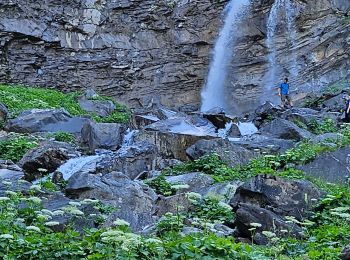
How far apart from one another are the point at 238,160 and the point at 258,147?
1106 millimetres

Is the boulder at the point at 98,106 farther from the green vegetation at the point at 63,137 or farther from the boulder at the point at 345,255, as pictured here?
the boulder at the point at 345,255

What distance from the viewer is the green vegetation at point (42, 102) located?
65.0ft

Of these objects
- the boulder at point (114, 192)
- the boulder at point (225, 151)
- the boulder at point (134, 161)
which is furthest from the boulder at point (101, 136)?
the boulder at point (114, 192)

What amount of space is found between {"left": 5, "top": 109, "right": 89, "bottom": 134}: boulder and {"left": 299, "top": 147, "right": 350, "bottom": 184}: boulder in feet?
26.9

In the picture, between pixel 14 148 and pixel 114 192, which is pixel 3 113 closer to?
pixel 14 148

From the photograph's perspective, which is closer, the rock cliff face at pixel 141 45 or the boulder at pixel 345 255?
the boulder at pixel 345 255

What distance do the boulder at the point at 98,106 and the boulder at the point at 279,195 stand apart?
43.7ft

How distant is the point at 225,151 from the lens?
12.4 m

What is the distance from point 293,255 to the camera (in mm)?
5566

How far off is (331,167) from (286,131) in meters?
4.21

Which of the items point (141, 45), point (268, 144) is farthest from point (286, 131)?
point (141, 45)

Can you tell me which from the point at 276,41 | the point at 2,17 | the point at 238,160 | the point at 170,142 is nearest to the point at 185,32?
the point at 276,41

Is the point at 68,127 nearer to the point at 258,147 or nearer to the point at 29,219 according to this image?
the point at 258,147

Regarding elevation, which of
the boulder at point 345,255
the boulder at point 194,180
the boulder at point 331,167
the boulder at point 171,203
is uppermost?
the boulder at point 345,255
